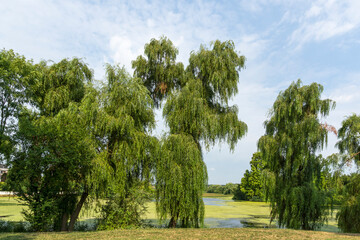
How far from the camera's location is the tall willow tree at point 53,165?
35.6ft

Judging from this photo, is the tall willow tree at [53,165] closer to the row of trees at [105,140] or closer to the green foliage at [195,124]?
the row of trees at [105,140]

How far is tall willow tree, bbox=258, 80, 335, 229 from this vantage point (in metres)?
14.2

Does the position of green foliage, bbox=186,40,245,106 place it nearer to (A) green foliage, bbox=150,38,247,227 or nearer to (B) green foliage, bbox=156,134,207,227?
(A) green foliage, bbox=150,38,247,227

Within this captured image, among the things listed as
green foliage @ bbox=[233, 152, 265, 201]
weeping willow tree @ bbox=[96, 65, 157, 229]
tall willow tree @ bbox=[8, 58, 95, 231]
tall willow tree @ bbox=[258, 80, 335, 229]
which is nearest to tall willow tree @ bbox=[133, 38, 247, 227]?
weeping willow tree @ bbox=[96, 65, 157, 229]

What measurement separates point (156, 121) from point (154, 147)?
1.62 m

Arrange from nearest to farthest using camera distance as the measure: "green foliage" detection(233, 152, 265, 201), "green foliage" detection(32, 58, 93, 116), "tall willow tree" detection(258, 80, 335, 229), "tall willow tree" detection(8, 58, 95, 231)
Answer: "tall willow tree" detection(8, 58, 95, 231), "green foliage" detection(32, 58, 93, 116), "tall willow tree" detection(258, 80, 335, 229), "green foliage" detection(233, 152, 265, 201)

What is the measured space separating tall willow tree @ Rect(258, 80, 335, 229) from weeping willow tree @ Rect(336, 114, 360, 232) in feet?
3.04

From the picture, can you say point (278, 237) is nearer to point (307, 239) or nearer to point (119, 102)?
point (307, 239)

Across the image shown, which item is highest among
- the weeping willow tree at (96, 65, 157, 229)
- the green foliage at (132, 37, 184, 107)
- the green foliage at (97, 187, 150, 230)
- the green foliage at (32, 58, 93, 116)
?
the green foliage at (132, 37, 184, 107)

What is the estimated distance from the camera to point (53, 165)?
37.7 feet

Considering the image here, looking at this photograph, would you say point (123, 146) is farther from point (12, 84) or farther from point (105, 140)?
point (12, 84)

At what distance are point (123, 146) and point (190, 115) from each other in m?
3.78

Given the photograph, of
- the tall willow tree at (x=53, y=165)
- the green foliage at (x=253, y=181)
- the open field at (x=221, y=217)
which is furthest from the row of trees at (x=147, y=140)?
the green foliage at (x=253, y=181)

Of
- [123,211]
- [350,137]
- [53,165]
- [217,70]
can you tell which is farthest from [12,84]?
[350,137]
